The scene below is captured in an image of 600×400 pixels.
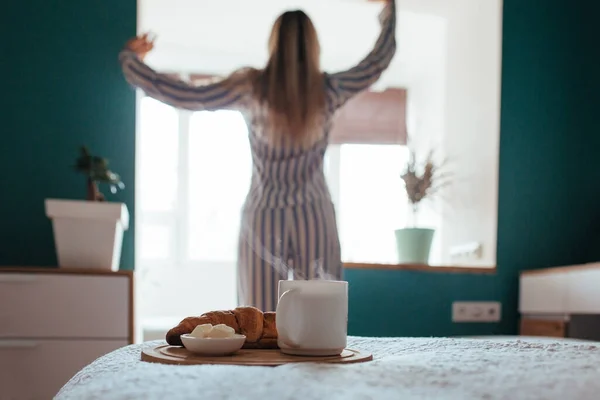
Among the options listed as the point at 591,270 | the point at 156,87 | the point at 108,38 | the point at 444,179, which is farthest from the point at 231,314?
the point at 444,179

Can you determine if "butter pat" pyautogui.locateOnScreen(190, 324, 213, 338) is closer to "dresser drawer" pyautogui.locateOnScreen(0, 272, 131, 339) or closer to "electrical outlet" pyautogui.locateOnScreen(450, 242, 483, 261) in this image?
"dresser drawer" pyautogui.locateOnScreen(0, 272, 131, 339)

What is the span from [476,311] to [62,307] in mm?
1733

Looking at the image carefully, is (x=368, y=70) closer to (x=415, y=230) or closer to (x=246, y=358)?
(x=415, y=230)

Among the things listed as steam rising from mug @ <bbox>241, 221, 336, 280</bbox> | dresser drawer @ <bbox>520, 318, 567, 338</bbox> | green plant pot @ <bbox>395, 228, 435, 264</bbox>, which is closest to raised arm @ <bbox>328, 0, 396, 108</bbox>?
steam rising from mug @ <bbox>241, 221, 336, 280</bbox>

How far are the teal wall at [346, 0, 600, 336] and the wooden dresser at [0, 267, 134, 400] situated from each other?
1358mm

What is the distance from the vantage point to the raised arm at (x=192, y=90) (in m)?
1.99

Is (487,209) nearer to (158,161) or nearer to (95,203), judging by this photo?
(95,203)

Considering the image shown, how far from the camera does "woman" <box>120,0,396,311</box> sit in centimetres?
192

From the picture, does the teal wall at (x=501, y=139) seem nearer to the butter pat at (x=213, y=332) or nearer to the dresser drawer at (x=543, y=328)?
the dresser drawer at (x=543, y=328)

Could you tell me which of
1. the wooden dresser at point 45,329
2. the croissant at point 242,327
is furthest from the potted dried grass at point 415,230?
the croissant at point 242,327

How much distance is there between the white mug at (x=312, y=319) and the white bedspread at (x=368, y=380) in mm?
70

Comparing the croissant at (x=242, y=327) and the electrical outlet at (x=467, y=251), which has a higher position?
the croissant at (x=242, y=327)

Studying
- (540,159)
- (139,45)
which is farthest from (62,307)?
(540,159)

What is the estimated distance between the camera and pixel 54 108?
96.9 inches
